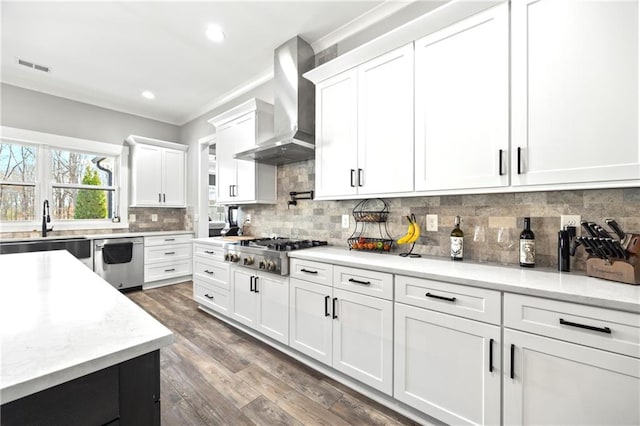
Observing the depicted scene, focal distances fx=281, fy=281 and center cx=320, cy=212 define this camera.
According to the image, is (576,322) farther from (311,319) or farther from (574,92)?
(311,319)

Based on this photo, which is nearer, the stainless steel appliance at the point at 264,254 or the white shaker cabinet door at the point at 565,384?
the white shaker cabinet door at the point at 565,384

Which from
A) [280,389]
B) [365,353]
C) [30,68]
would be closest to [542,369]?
[365,353]

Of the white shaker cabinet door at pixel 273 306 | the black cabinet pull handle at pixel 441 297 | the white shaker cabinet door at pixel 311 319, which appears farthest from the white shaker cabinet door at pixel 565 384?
the white shaker cabinet door at pixel 273 306

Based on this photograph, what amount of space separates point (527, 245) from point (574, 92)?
84cm

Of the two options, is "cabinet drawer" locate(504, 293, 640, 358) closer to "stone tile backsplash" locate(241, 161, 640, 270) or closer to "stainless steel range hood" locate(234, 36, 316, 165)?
"stone tile backsplash" locate(241, 161, 640, 270)

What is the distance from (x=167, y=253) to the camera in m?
4.70

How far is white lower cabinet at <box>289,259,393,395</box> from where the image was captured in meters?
1.77

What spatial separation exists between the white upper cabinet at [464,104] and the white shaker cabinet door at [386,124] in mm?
75

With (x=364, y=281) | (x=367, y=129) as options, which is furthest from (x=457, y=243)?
(x=367, y=129)

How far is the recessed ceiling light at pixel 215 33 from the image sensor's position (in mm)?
2750

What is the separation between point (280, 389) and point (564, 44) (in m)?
2.67

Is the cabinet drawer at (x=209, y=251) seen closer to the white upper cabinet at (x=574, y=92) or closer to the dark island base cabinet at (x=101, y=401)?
the dark island base cabinet at (x=101, y=401)

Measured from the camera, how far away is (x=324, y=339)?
A: 82.7 inches

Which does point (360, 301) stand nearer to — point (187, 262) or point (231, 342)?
point (231, 342)
